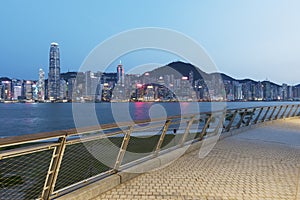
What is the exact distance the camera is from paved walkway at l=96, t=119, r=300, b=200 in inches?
149

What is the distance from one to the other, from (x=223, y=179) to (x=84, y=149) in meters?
4.96

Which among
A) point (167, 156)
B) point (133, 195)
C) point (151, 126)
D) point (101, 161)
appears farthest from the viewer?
point (101, 161)

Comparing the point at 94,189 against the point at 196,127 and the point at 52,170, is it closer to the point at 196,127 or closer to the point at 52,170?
the point at 52,170

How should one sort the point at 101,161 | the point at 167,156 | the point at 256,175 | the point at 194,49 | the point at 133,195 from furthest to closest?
the point at 194,49, the point at 101,161, the point at 167,156, the point at 256,175, the point at 133,195

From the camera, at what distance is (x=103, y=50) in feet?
28.6

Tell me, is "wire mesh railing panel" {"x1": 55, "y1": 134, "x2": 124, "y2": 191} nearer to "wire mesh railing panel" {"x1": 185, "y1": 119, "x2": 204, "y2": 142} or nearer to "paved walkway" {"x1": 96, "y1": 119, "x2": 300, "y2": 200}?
"wire mesh railing panel" {"x1": 185, "y1": 119, "x2": 204, "y2": 142}

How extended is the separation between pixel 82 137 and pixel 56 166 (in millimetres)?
486

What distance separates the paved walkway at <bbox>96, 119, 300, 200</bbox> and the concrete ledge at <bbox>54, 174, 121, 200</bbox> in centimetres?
9

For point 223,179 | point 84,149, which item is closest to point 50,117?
point 84,149

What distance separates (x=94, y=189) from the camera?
365 cm

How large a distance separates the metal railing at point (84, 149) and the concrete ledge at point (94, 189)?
0.12 meters

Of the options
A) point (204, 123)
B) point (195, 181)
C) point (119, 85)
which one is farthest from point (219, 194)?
point (119, 85)

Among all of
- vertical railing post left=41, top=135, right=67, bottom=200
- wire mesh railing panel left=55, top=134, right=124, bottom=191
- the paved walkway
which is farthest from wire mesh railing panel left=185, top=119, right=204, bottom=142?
vertical railing post left=41, top=135, right=67, bottom=200

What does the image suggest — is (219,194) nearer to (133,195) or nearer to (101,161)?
(133,195)
